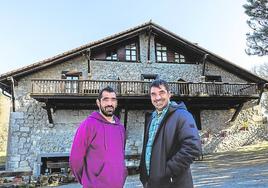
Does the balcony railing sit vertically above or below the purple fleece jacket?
above

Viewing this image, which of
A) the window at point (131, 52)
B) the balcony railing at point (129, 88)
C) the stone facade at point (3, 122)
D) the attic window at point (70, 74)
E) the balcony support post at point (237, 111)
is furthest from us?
the stone facade at point (3, 122)

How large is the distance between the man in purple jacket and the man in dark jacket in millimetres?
284

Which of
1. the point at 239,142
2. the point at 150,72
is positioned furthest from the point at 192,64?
the point at 239,142

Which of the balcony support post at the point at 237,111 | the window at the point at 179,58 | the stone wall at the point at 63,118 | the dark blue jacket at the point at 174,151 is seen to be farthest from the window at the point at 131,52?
the dark blue jacket at the point at 174,151

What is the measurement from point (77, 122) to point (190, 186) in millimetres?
12917

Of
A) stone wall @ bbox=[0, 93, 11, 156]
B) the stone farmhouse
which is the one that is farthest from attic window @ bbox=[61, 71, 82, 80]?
stone wall @ bbox=[0, 93, 11, 156]

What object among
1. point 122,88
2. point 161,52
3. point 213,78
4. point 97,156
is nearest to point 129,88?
point 122,88

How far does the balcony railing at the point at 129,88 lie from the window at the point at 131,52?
232cm

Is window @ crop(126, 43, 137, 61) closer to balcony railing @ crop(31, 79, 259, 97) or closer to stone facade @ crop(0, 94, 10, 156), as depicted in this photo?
balcony railing @ crop(31, 79, 259, 97)

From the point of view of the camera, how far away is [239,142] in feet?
56.1

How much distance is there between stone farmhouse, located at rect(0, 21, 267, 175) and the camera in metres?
14.3

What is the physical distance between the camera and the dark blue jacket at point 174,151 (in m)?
2.65

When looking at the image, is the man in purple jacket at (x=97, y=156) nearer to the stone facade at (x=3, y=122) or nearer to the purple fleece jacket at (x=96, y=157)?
the purple fleece jacket at (x=96, y=157)

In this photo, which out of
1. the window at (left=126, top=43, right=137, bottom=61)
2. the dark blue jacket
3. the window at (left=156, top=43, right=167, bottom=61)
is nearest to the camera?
the dark blue jacket
